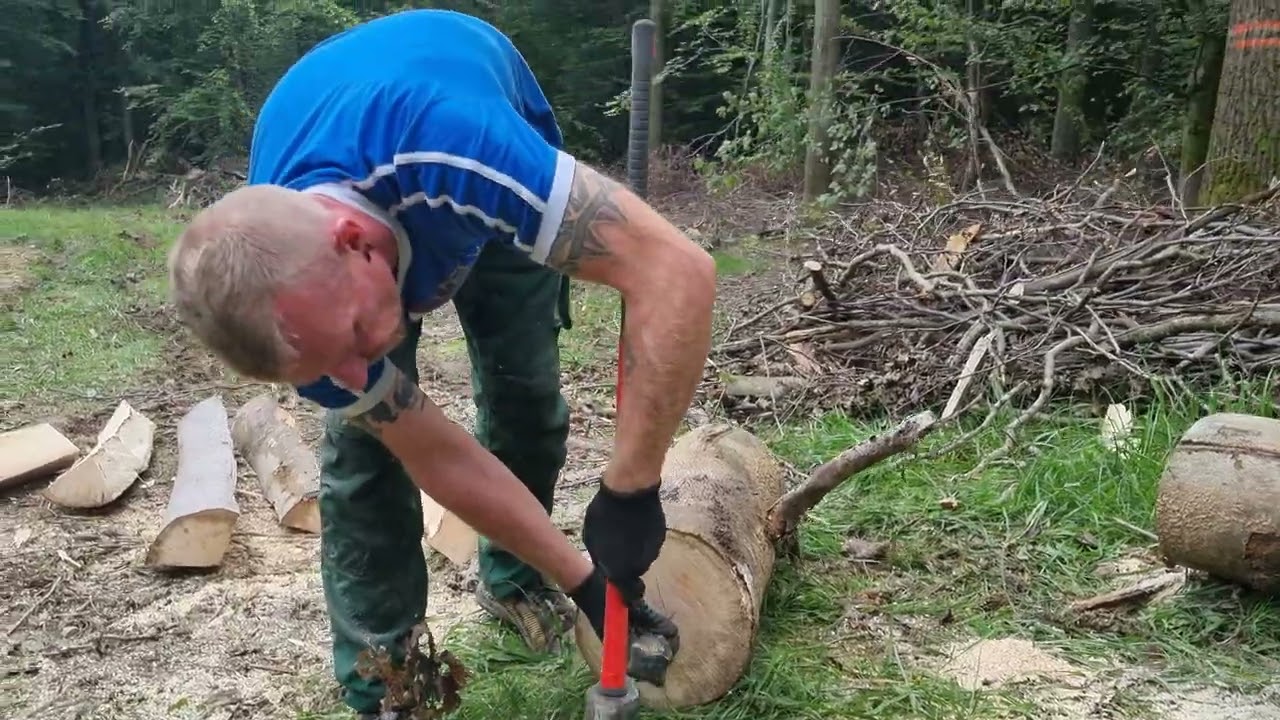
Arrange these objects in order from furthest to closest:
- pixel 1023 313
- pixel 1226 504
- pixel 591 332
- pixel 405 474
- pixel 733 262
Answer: pixel 733 262 → pixel 591 332 → pixel 1023 313 → pixel 1226 504 → pixel 405 474

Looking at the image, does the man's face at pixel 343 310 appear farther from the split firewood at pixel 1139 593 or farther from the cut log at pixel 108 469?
the cut log at pixel 108 469

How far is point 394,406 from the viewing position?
6.29 ft

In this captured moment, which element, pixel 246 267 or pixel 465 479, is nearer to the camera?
pixel 246 267

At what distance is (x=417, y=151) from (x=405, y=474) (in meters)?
0.85

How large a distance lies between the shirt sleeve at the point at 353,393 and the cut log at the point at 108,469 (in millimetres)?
2085

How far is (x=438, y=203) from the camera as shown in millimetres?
1592

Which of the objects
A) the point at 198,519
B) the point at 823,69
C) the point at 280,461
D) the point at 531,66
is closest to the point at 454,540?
the point at 198,519

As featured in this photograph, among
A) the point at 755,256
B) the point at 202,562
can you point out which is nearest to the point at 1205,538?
the point at 202,562

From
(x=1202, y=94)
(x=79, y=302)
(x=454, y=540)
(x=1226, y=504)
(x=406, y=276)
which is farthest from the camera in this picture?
(x=1202, y=94)

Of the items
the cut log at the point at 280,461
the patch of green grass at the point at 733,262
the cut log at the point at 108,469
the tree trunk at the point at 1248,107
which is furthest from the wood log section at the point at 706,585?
the patch of green grass at the point at 733,262

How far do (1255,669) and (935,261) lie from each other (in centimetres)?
283

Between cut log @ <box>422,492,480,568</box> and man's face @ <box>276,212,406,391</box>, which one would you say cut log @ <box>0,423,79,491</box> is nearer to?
cut log @ <box>422,492,480,568</box>

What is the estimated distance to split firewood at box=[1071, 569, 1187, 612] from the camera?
2.59m

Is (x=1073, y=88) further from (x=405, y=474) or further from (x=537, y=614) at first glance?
(x=405, y=474)
